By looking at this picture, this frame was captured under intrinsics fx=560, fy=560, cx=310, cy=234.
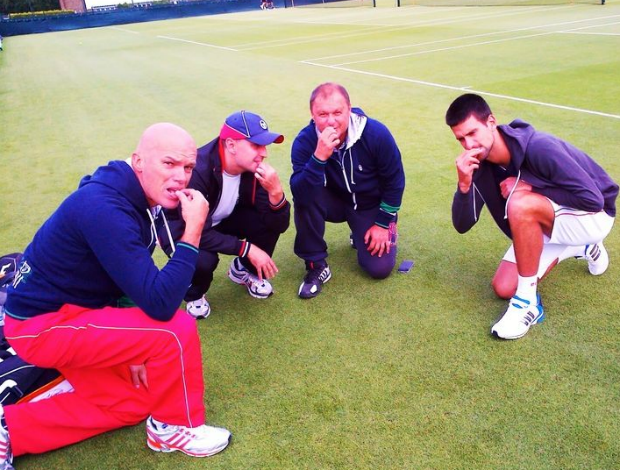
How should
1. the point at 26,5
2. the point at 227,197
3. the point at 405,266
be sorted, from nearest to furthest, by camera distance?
the point at 227,197, the point at 405,266, the point at 26,5

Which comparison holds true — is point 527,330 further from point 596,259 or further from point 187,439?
point 187,439

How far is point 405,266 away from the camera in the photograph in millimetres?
3977

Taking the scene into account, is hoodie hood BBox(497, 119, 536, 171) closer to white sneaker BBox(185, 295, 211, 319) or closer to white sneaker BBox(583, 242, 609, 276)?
white sneaker BBox(583, 242, 609, 276)

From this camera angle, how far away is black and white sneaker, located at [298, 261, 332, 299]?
3738mm

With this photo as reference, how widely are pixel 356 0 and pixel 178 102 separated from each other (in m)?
34.2

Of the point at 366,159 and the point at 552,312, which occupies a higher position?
the point at 366,159

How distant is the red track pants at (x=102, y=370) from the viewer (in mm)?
2369

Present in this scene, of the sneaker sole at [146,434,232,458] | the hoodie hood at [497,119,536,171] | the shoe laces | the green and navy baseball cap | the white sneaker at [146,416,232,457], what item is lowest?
the sneaker sole at [146,434,232,458]

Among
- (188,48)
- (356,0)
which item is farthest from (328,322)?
(356,0)

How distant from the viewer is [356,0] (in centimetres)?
4088

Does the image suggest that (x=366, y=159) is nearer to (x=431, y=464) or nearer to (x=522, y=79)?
(x=431, y=464)

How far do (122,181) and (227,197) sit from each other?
120cm

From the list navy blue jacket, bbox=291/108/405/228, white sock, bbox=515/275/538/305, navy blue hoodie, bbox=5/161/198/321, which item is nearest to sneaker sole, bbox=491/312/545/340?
white sock, bbox=515/275/538/305

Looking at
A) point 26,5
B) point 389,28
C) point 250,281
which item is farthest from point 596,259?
point 26,5
